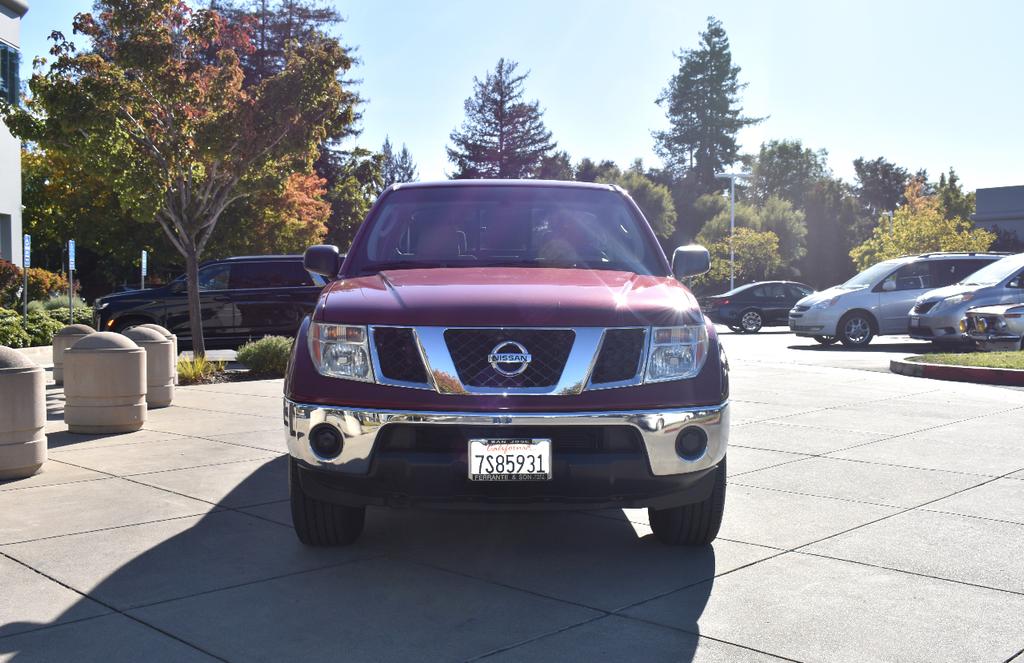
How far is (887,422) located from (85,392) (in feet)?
23.2

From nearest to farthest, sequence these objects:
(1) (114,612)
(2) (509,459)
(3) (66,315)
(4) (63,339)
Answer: (1) (114,612) < (2) (509,459) < (4) (63,339) < (3) (66,315)

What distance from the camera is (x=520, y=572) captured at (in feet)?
15.6

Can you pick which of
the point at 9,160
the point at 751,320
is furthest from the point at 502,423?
the point at 9,160

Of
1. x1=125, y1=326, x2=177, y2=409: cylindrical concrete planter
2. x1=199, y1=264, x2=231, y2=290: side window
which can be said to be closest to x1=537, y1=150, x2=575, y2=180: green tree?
x1=199, y1=264, x2=231, y2=290: side window

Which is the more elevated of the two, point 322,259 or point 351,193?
point 351,193

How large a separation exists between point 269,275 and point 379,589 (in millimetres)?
14360

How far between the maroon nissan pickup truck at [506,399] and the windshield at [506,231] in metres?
0.77

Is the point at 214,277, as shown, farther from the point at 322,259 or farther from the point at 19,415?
the point at 322,259

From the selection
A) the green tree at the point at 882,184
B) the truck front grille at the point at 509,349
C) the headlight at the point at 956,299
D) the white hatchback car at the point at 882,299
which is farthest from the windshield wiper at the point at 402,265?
the green tree at the point at 882,184

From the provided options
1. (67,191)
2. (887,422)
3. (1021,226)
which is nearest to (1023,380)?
(887,422)

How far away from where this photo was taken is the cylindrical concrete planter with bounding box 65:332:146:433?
8.90 meters

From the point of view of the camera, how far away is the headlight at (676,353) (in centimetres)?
452

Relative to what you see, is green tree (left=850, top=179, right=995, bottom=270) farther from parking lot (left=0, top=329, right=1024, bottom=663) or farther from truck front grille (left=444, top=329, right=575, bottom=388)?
truck front grille (left=444, top=329, right=575, bottom=388)

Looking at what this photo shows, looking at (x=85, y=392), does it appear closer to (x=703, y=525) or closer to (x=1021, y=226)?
(x=703, y=525)
